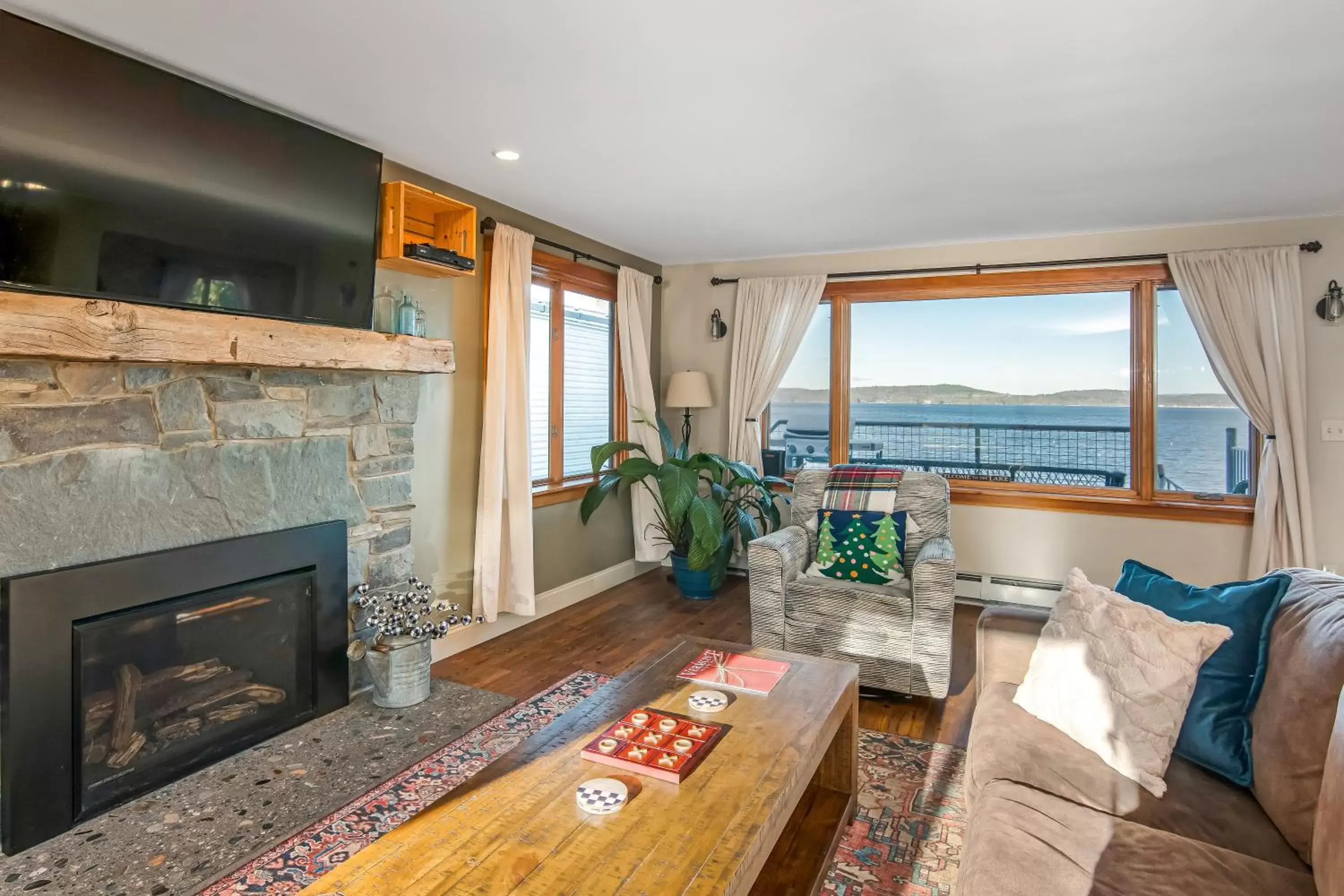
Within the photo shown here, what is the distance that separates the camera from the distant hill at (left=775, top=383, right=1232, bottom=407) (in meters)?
4.14

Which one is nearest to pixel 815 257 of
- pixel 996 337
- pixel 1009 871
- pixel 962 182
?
pixel 996 337

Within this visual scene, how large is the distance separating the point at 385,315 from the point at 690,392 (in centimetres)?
241

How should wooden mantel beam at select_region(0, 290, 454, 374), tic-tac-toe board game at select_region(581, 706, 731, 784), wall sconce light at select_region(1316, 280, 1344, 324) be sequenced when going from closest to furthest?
tic-tac-toe board game at select_region(581, 706, 731, 784) → wooden mantel beam at select_region(0, 290, 454, 374) → wall sconce light at select_region(1316, 280, 1344, 324)

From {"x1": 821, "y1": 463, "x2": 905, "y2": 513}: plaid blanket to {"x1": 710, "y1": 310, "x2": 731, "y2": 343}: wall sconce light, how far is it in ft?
5.92

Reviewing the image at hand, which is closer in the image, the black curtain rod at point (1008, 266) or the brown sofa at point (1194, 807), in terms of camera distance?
the brown sofa at point (1194, 807)

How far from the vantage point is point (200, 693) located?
8.04 feet

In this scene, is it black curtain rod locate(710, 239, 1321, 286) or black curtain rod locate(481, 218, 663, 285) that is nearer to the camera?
black curtain rod locate(481, 218, 663, 285)

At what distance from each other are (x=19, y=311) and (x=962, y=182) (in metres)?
3.44

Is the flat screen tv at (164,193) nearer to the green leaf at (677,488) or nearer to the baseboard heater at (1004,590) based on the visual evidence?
the green leaf at (677,488)

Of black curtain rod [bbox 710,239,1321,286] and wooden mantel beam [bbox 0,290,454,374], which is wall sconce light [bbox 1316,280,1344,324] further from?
wooden mantel beam [bbox 0,290,454,374]

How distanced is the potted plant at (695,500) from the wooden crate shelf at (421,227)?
1.45 metres

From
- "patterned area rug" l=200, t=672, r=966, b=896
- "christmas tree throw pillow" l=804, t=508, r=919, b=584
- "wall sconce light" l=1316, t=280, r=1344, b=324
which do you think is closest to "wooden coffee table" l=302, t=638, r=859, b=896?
"patterned area rug" l=200, t=672, r=966, b=896

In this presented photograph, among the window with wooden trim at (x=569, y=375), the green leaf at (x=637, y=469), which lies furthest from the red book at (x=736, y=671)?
the green leaf at (x=637, y=469)

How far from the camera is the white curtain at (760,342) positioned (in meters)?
4.87
